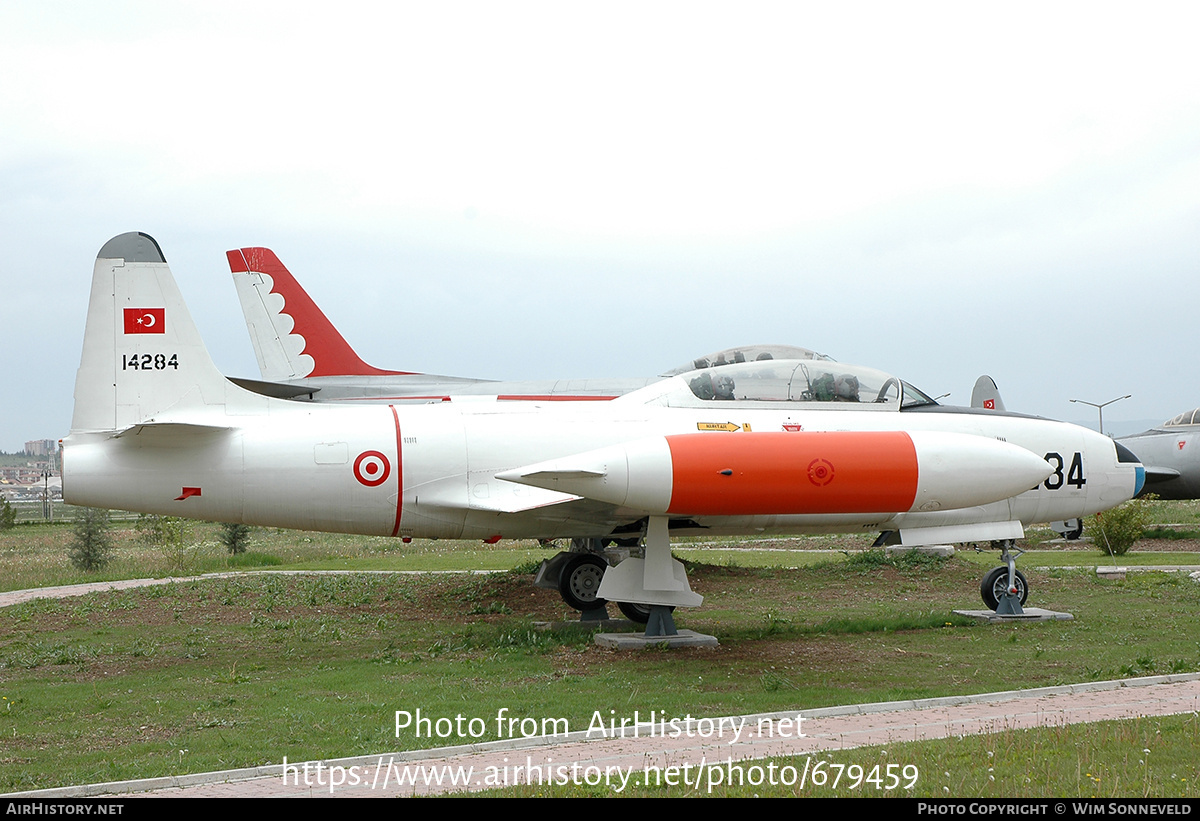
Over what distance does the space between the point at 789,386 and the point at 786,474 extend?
2513 millimetres

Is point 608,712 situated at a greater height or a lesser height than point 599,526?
lesser

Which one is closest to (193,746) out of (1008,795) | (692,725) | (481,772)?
(481,772)

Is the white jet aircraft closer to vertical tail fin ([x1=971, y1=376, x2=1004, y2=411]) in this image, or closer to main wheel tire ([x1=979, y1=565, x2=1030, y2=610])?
main wheel tire ([x1=979, y1=565, x2=1030, y2=610])

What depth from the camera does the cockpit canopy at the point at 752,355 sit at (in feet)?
44.0

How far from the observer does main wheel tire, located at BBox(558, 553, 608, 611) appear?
14.4 m

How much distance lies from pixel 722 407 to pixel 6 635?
10.2 m

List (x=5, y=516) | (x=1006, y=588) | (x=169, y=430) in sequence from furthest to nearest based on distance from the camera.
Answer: (x=5, y=516) → (x=1006, y=588) → (x=169, y=430)

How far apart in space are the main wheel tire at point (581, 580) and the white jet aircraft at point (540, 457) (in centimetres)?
148

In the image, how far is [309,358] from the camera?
19516 mm

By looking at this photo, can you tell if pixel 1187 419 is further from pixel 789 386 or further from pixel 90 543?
pixel 90 543

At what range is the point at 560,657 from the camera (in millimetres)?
11773

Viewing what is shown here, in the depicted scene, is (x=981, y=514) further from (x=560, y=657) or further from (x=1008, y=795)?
(x=1008, y=795)

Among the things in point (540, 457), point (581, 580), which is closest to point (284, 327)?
point (581, 580)

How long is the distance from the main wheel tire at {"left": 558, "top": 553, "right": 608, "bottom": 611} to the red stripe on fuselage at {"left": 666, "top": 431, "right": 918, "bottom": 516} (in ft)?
13.1
